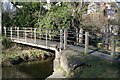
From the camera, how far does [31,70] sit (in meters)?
15.3

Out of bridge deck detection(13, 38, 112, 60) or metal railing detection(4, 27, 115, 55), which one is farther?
metal railing detection(4, 27, 115, 55)

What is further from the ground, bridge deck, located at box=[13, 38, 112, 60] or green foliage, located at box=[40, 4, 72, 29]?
green foliage, located at box=[40, 4, 72, 29]

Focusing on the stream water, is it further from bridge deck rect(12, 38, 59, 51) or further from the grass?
the grass

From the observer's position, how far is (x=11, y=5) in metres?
26.5

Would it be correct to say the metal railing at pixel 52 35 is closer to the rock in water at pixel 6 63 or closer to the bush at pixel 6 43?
the bush at pixel 6 43

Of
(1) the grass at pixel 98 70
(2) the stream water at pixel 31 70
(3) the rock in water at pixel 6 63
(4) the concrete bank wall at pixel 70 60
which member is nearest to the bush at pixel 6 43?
(3) the rock in water at pixel 6 63

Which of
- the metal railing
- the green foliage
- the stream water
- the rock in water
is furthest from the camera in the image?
the green foliage

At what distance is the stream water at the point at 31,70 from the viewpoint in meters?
14.0

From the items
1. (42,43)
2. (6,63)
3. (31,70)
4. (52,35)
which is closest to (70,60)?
(31,70)

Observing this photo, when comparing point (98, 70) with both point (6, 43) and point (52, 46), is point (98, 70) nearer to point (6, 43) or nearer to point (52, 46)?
point (52, 46)

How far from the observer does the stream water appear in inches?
550

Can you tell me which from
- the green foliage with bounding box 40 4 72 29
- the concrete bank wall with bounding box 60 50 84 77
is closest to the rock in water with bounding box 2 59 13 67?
the green foliage with bounding box 40 4 72 29

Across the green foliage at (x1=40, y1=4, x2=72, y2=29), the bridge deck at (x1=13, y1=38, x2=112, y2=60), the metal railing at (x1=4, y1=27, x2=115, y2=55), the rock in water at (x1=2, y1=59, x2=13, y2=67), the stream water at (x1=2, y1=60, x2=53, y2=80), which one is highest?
the green foliage at (x1=40, y1=4, x2=72, y2=29)

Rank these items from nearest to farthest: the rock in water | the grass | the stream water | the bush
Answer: the grass < the stream water < the rock in water < the bush
